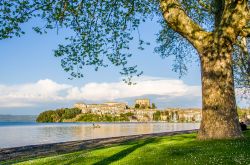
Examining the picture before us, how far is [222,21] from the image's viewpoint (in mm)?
24047

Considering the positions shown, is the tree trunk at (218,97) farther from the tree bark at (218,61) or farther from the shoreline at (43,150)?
the shoreline at (43,150)

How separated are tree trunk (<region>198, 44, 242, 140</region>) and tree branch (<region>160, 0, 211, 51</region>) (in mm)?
984

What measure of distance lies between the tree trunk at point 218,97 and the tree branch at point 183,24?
984mm

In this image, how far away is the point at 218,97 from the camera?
2298 centimetres

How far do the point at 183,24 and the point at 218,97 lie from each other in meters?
5.34

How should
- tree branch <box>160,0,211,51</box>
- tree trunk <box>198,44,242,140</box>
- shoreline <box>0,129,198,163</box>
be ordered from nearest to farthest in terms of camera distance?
tree trunk <box>198,44,242,140</box>
tree branch <box>160,0,211,51</box>
shoreline <box>0,129,198,163</box>

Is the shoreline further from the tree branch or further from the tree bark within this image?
the tree branch

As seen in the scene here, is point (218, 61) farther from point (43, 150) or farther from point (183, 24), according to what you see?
point (43, 150)

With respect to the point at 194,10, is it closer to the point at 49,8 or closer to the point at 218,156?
the point at 49,8

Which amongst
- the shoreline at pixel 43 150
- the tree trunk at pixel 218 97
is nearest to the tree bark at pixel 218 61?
the tree trunk at pixel 218 97

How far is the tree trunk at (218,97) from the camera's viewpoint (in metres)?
22.8

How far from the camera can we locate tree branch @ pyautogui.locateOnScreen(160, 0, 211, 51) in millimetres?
24250

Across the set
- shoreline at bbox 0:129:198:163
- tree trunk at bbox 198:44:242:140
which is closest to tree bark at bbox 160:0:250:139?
tree trunk at bbox 198:44:242:140

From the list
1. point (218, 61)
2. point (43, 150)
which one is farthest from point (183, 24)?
point (43, 150)
